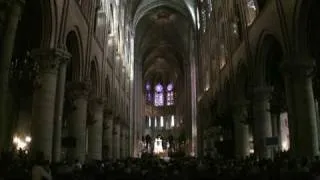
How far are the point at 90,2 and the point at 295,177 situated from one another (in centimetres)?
1832

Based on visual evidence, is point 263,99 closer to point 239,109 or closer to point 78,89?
point 239,109

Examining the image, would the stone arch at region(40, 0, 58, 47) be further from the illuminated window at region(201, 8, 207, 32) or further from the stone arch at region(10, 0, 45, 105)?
the illuminated window at region(201, 8, 207, 32)

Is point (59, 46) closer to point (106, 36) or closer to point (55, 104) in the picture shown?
point (55, 104)

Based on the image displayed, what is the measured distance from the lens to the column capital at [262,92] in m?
21.8

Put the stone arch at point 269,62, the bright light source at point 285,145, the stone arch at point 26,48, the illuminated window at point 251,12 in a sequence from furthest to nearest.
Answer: the bright light source at point 285,145 < the illuminated window at point 251,12 < the stone arch at point 269,62 < the stone arch at point 26,48

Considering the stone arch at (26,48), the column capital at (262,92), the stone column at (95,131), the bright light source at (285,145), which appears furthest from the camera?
the bright light source at (285,145)

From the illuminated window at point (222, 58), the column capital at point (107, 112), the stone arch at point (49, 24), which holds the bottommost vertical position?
the column capital at point (107, 112)

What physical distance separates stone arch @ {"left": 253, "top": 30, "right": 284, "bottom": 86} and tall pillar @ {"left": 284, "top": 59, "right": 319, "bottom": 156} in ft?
14.2

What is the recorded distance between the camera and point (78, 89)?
20859mm

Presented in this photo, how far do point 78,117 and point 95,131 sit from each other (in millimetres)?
5260

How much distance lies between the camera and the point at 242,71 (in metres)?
25.9

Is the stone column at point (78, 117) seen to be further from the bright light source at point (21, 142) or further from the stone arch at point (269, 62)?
the stone arch at point (269, 62)

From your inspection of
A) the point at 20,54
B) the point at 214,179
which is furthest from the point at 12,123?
the point at 214,179

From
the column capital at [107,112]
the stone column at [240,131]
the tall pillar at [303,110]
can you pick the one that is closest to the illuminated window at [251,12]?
the stone column at [240,131]
